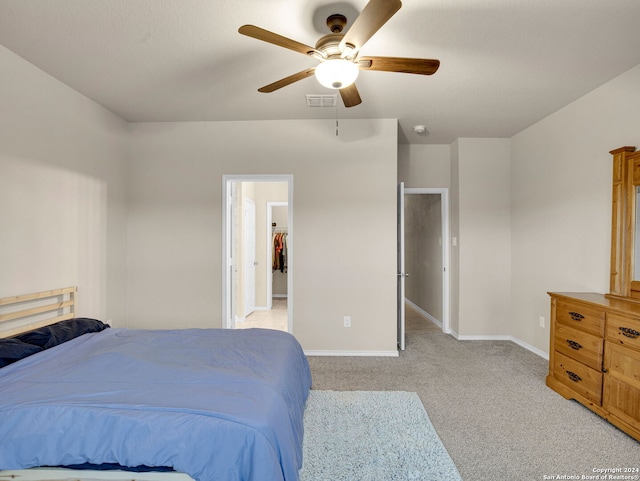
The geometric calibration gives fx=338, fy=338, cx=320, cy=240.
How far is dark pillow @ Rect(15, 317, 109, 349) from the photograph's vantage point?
2.24 m

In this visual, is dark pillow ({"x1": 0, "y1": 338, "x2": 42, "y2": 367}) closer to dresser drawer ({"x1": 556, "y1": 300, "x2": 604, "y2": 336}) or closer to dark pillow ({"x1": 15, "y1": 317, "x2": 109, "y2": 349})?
dark pillow ({"x1": 15, "y1": 317, "x2": 109, "y2": 349})

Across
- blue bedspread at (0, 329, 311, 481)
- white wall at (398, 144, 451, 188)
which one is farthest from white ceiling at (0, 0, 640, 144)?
blue bedspread at (0, 329, 311, 481)

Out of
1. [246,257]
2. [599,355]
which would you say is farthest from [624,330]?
[246,257]

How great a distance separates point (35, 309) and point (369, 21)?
3119mm

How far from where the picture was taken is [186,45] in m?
2.38

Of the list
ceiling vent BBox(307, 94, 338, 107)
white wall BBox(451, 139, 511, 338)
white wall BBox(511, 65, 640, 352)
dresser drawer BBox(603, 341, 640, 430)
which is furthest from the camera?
white wall BBox(451, 139, 511, 338)

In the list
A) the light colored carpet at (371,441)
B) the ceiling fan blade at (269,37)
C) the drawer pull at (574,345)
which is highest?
the ceiling fan blade at (269,37)

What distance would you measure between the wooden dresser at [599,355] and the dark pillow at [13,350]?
12.6 ft

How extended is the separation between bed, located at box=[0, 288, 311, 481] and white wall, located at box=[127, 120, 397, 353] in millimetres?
1809

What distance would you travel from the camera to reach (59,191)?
9.68ft

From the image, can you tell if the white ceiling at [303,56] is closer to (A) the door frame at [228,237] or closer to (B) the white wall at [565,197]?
(B) the white wall at [565,197]

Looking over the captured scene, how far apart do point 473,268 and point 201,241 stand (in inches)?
137

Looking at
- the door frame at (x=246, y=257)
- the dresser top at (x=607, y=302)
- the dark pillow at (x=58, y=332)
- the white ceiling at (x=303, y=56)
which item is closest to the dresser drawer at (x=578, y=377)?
the dresser top at (x=607, y=302)

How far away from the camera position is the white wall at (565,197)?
2.91 meters
